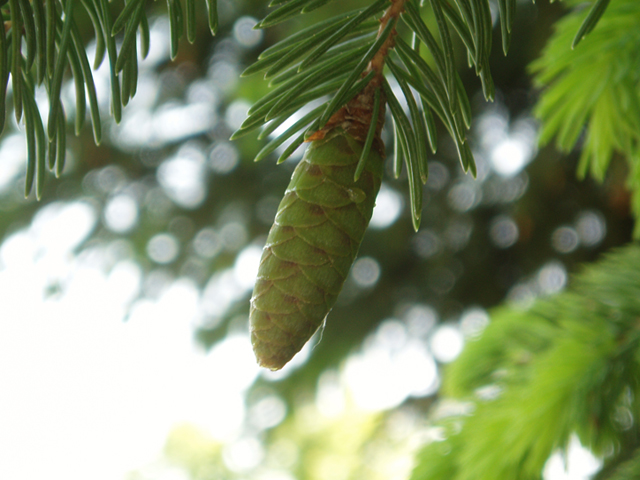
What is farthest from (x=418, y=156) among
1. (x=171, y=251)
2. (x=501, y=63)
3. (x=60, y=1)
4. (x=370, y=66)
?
(x=171, y=251)

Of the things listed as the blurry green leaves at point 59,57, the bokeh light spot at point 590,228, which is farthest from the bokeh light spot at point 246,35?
the blurry green leaves at point 59,57

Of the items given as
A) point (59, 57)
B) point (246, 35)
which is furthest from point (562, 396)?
point (246, 35)

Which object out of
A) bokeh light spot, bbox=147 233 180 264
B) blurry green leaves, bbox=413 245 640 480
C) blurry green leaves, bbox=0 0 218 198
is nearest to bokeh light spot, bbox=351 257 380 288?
bokeh light spot, bbox=147 233 180 264

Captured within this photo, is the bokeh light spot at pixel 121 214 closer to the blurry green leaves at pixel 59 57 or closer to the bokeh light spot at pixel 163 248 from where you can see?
the bokeh light spot at pixel 163 248

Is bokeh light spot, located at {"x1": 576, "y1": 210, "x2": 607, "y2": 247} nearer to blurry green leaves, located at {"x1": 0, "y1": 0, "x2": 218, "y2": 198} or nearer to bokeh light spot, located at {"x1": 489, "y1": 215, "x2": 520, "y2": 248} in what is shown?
bokeh light spot, located at {"x1": 489, "y1": 215, "x2": 520, "y2": 248}

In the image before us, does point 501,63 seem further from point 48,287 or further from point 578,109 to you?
point 48,287

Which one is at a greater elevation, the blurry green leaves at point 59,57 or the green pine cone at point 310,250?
the blurry green leaves at point 59,57

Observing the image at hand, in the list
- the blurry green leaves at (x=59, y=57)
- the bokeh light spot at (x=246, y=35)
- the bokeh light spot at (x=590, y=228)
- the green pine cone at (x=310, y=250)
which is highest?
the blurry green leaves at (x=59, y=57)
